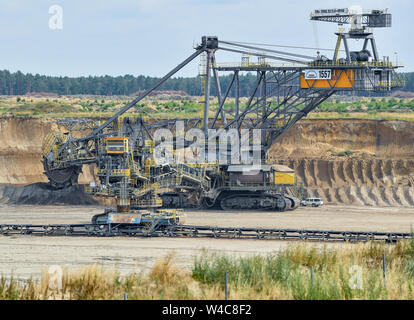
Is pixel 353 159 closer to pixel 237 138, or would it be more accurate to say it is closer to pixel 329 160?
pixel 329 160

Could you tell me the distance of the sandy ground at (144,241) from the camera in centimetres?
3791

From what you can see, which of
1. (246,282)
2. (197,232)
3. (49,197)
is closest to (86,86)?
(49,197)

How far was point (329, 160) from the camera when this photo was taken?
244ft

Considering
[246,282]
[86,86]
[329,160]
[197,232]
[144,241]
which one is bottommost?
[144,241]

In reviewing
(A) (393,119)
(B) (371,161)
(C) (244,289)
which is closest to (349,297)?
(C) (244,289)

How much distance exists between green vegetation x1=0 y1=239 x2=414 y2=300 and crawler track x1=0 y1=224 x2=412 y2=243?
40.7 feet

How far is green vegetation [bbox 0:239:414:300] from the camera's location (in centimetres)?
2614

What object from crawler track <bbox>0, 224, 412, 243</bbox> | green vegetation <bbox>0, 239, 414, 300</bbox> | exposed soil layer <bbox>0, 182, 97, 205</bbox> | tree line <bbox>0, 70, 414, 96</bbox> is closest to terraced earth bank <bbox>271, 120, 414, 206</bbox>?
exposed soil layer <bbox>0, 182, 97, 205</bbox>

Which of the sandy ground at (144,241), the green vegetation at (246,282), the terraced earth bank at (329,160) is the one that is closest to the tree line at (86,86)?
the terraced earth bank at (329,160)

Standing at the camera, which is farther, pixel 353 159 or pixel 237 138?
pixel 353 159

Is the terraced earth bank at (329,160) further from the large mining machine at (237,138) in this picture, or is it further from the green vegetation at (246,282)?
the green vegetation at (246,282)

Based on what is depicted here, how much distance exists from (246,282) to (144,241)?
723 inches

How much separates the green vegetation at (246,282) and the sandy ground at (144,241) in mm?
3514

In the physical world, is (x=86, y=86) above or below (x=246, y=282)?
above
